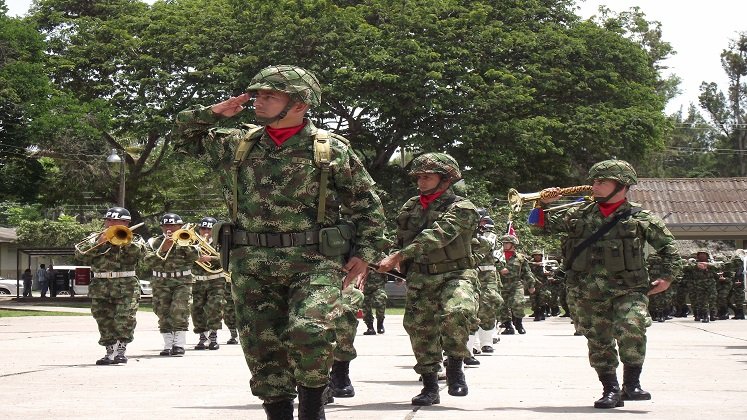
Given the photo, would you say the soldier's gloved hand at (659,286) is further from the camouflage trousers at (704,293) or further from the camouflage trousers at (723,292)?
the camouflage trousers at (723,292)

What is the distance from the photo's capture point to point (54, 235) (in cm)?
6550

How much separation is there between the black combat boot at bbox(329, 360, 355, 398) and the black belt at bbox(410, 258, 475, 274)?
3.71ft

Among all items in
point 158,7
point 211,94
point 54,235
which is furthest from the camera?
Answer: point 54,235

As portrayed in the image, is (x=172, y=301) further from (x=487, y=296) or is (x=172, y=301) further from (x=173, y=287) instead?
(x=487, y=296)

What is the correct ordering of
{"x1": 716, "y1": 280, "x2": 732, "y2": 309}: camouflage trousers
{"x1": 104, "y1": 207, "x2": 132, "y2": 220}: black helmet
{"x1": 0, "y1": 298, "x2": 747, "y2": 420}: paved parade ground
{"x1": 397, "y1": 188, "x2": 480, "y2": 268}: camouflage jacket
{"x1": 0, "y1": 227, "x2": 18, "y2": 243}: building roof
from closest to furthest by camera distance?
{"x1": 0, "y1": 298, "x2": 747, "y2": 420}: paved parade ground, {"x1": 397, "y1": 188, "x2": 480, "y2": 268}: camouflage jacket, {"x1": 104, "y1": 207, "x2": 132, "y2": 220}: black helmet, {"x1": 716, "y1": 280, "x2": 732, "y2": 309}: camouflage trousers, {"x1": 0, "y1": 227, "x2": 18, "y2": 243}: building roof

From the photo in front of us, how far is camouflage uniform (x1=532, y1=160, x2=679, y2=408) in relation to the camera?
34.4 ft

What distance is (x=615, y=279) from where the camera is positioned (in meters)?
10.6

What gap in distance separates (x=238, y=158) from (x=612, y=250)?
14.9 feet

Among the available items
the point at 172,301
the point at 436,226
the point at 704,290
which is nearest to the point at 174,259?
the point at 172,301

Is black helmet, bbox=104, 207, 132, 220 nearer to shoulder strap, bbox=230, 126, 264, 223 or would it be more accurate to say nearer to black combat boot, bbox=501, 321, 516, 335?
shoulder strap, bbox=230, 126, 264, 223

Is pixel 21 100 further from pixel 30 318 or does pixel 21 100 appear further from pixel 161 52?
pixel 30 318

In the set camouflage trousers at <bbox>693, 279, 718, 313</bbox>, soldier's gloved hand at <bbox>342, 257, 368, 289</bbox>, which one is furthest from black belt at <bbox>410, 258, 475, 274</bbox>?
camouflage trousers at <bbox>693, 279, 718, 313</bbox>

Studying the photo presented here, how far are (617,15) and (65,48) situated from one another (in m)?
22.7

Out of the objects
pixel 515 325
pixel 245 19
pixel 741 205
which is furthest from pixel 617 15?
pixel 515 325
